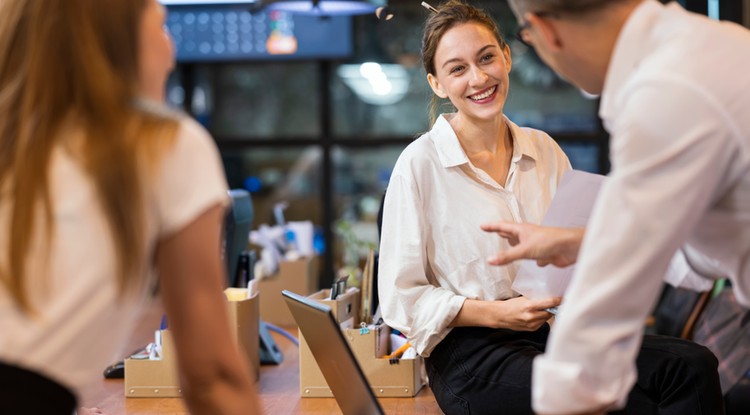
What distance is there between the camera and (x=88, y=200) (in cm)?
102

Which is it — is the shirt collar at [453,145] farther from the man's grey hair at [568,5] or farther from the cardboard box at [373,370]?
the man's grey hair at [568,5]

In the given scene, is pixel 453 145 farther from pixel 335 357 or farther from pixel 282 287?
pixel 282 287

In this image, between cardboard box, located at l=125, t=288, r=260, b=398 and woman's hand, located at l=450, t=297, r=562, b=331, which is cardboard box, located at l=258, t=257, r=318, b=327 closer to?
cardboard box, located at l=125, t=288, r=260, b=398

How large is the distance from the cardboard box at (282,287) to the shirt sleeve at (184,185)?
239 cm

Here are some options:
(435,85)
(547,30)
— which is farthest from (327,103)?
(547,30)

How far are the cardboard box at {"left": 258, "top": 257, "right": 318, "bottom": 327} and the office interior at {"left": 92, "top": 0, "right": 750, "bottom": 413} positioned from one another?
6.18 feet

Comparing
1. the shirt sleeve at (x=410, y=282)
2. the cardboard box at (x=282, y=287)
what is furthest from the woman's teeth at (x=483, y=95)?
the cardboard box at (x=282, y=287)

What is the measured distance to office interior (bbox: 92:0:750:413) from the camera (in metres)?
5.36

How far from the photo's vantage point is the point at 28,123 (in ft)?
3.43

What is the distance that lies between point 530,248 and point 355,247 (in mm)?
2831

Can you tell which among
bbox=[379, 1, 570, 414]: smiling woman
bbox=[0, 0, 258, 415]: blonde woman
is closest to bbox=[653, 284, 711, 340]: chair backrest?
bbox=[379, 1, 570, 414]: smiling woman

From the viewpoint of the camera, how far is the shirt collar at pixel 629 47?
1169 mm

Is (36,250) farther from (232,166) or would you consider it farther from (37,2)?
(232,166)

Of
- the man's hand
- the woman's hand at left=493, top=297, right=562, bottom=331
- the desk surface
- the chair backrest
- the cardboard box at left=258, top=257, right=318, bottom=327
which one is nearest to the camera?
the man's hand
